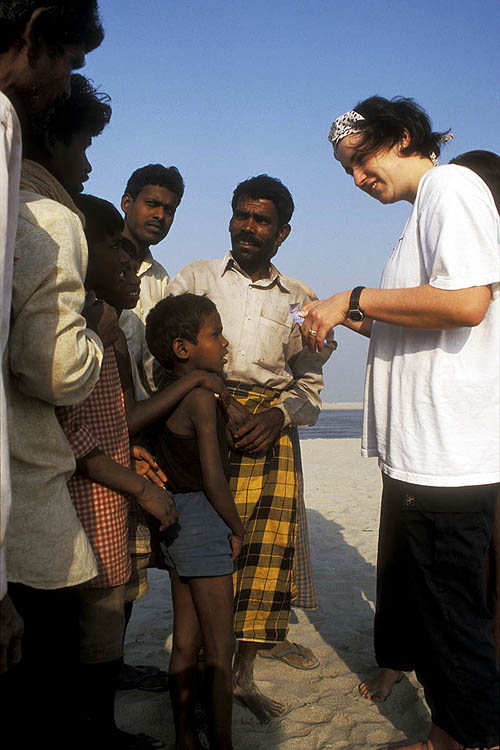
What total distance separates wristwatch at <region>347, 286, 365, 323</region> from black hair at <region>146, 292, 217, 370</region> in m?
0.67

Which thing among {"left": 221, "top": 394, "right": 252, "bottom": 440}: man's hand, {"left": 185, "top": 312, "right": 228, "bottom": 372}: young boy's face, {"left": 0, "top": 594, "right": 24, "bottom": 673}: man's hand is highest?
{"left": 185, "top": 312, "right": 228, "bottom": 372}: young boy's face

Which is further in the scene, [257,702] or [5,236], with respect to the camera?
[257,702]

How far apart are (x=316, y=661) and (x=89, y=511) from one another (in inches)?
85.4

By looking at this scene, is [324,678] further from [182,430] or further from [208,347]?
[208,347]

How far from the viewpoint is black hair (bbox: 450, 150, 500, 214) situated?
2.84 meters

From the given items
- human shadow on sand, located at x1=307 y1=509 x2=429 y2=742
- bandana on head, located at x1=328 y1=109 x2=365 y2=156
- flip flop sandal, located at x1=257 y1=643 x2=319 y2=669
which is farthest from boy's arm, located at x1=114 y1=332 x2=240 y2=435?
flip flop sandal, located at x1=257 y1=643 x2=319 y2=669

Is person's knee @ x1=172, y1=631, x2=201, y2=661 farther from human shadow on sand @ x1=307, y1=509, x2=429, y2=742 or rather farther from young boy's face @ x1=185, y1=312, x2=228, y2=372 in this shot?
young boy's face @ x1=185, y1=312, x2=228, y2=372

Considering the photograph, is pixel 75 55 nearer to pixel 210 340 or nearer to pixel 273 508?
pixel 210 340

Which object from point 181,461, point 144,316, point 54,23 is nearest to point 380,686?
point 181,461

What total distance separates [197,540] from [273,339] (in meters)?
1.23

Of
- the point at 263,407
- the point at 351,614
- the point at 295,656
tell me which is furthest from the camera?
the point at 351,614

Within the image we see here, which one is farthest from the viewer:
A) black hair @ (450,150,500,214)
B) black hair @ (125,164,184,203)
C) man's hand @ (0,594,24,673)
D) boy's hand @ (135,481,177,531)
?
black hair @ (125,164,184,203)

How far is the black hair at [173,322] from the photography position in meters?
2.55

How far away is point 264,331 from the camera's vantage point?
3211 millimetres
